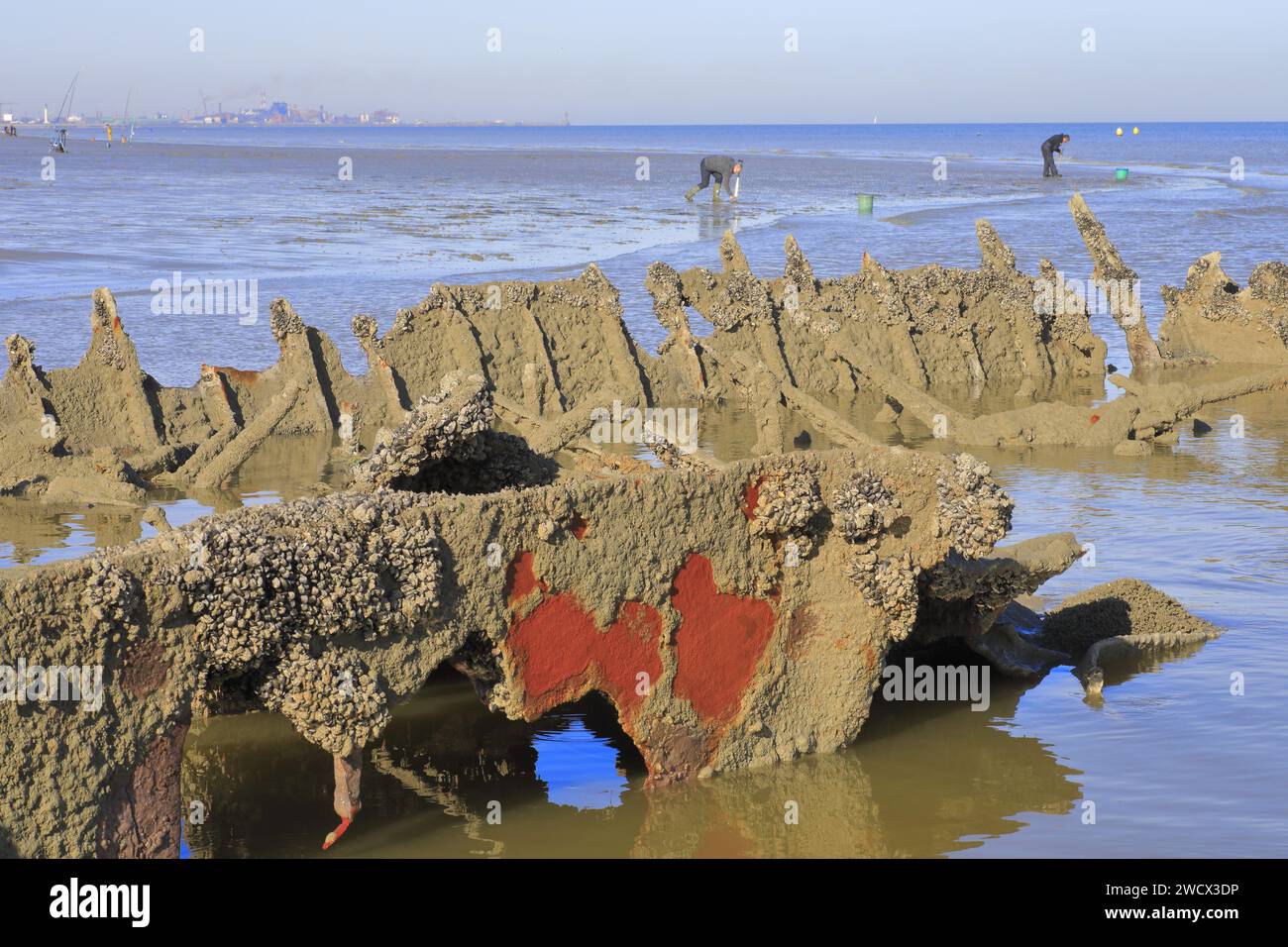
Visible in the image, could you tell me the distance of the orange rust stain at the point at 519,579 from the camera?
991 centimetres

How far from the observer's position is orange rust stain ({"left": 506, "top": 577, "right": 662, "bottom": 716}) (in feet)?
33.2

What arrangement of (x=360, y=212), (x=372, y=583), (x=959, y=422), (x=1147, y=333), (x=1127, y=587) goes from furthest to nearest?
(x=360, y=212), (x=1147, y=333), (x=959, y=422), (x=1127, y=587), (x=372, y=583)

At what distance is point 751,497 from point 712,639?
106cm

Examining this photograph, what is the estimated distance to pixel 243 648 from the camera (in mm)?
8688

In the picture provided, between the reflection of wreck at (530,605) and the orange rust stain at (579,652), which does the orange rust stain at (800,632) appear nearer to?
the reflection of wreck at (530,605)

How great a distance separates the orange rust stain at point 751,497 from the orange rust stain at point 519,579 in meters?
1.79

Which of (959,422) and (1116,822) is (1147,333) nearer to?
(959,422)

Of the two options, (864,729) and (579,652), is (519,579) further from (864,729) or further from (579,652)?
(864,729)

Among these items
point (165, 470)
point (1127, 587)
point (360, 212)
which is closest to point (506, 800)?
point (1127, 587)

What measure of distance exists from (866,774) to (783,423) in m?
13.9

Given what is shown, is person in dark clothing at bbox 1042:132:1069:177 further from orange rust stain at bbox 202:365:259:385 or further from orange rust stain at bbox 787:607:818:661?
orange rust stain at bbox 787:607:818:661

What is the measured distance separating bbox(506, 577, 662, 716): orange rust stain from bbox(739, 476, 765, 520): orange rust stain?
1.01 meters

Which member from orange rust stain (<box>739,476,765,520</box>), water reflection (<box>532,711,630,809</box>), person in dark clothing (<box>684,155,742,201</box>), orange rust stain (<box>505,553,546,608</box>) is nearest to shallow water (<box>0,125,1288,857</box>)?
water reflection (<box>532,711,630,809</box>)
